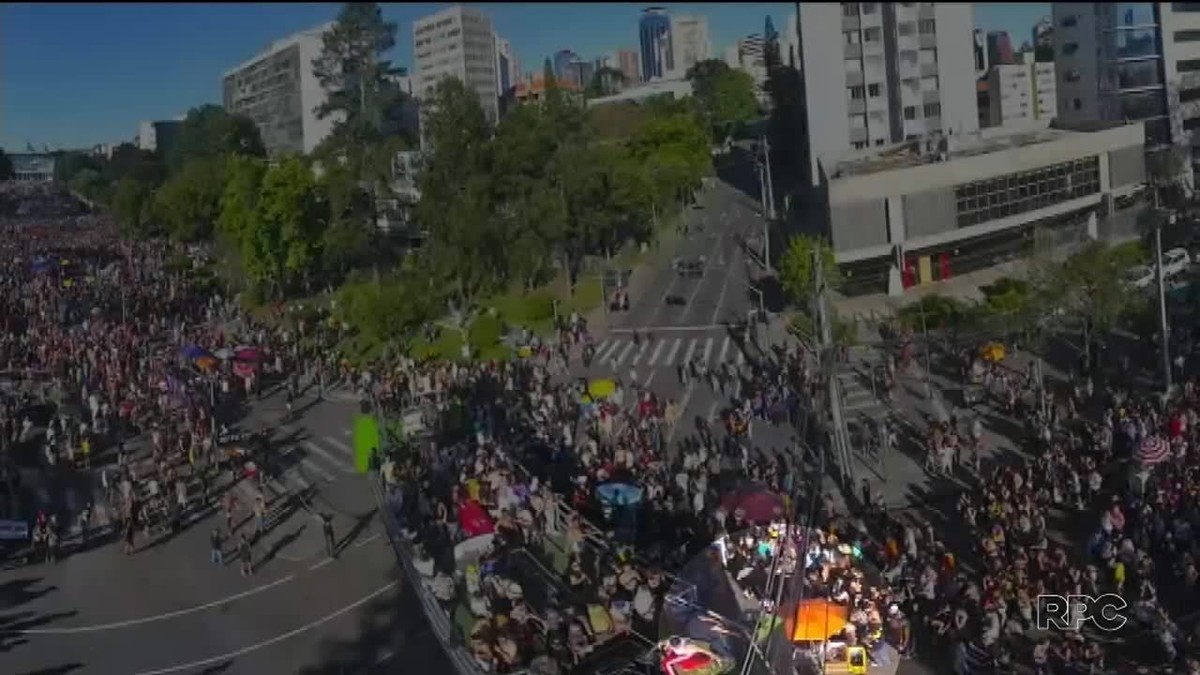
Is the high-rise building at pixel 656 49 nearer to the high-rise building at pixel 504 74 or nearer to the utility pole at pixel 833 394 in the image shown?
the high-rise building at pixel 504 74

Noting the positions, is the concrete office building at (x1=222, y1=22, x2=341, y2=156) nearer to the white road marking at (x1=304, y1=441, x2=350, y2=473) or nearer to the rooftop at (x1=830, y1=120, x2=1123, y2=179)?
the white road marking at (x1=304, y1=441, x2=350, y2=473)

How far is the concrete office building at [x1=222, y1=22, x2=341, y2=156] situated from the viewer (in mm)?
10227

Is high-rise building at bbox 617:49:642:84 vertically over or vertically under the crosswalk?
over

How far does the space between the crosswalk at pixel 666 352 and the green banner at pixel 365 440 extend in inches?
227

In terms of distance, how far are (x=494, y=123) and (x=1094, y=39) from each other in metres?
14.6

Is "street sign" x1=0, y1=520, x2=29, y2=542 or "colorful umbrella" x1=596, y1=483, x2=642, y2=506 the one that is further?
"street sign" x1=0, y1=520, x2=29, y2=542

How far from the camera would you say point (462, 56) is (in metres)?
24.9

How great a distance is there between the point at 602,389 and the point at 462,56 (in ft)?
44.8

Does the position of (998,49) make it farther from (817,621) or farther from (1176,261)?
(817,621)

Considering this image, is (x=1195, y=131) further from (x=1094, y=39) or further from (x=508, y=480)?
(x=508, y=480)

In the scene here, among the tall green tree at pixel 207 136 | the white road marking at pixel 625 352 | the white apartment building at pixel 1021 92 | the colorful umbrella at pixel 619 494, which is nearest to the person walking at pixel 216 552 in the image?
the colorful umbrella at pixel 619 494

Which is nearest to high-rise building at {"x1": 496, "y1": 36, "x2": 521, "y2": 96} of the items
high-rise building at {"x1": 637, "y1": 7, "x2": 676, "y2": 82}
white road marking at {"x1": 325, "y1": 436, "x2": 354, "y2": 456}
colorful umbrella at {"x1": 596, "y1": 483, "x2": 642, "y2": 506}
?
high-rise building at {"x1": 637, "y1": 7, "x2": 676, "y2": 82}

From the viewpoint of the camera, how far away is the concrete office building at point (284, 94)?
1023 cm

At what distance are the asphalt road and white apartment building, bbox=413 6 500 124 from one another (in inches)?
506
